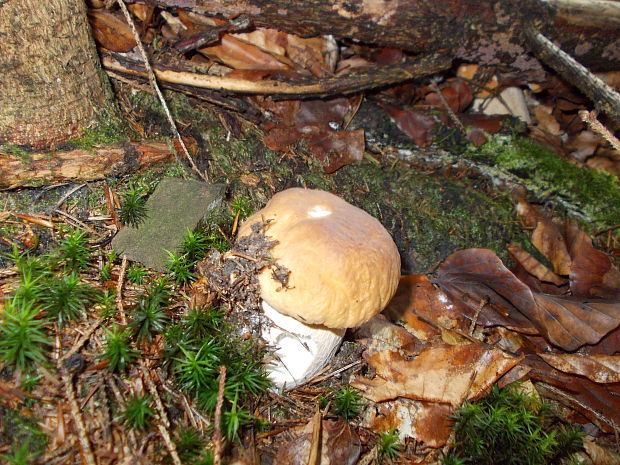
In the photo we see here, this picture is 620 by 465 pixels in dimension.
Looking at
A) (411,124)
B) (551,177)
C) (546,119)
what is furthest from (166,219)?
(546,119)

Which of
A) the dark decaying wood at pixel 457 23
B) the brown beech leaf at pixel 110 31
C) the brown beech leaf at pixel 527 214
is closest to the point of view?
the brown beech leaf at pixel 110 31

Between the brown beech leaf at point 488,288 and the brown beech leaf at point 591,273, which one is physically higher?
the brown beech leaf at point 488,288

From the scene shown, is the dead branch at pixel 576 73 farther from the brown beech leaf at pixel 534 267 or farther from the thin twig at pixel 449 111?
the brown beech leaf at pixel 534 267

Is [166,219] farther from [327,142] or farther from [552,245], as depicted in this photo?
[552,245]

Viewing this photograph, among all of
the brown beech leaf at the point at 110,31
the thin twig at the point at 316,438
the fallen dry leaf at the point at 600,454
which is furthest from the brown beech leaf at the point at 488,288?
the brown beech leaf at the point at 110,31

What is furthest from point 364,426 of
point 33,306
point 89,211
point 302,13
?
point 302,13

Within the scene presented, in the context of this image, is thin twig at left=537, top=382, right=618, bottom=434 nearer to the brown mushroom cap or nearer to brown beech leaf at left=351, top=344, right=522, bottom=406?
brown beech leaf at left=351, top=344, right=522, bottom=406
